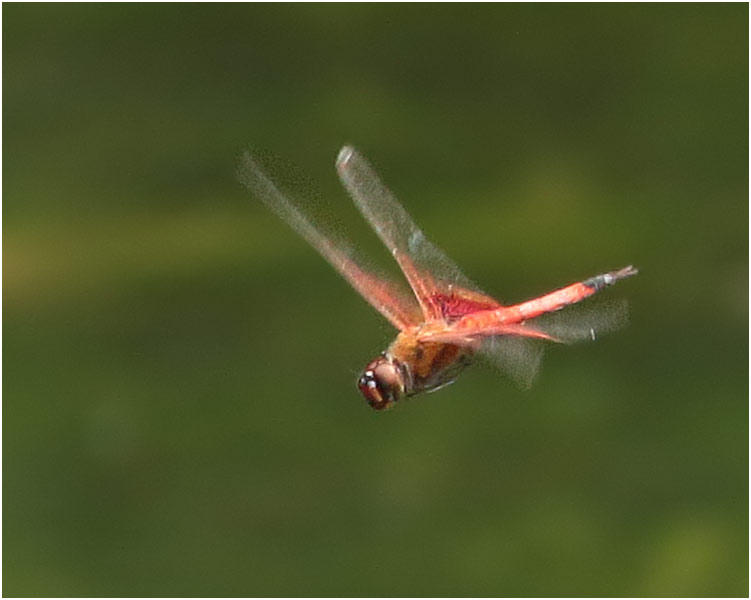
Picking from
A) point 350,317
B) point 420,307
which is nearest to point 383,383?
point 420,307

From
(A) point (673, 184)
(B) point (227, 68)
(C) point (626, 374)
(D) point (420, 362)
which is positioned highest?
(B) point (227, 68)

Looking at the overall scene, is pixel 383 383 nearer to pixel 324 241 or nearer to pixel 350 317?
pixel 324 241

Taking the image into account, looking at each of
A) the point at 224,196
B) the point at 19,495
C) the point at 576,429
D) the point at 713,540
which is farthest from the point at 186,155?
the point at 713,540

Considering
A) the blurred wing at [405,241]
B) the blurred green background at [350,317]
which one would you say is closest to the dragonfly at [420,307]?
the blurred wing at [405,241]

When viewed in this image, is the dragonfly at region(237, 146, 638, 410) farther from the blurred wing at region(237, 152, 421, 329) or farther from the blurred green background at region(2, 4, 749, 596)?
the blurred green background at region(2, 4, 749, 596)

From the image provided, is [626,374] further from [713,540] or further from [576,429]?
[713,540]

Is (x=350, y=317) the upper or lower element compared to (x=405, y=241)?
upper
